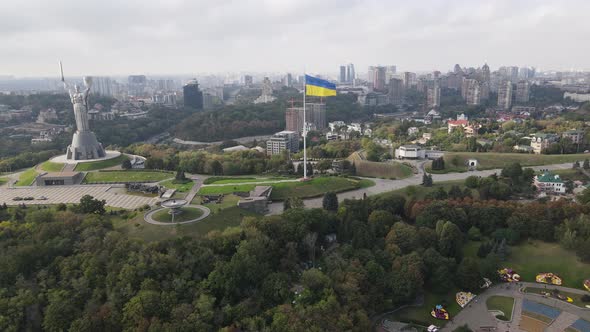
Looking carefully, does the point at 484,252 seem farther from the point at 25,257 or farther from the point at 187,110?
the point at 187,110

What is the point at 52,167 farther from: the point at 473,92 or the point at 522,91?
the point at 522,91

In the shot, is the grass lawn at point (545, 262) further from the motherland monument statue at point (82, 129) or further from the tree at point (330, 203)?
the motherland monument statue at point (82, 129)

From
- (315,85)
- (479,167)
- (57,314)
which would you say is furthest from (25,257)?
(479,167)

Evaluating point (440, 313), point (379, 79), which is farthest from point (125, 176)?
point (379, 79)

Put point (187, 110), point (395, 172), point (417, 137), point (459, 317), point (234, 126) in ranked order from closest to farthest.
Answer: point (459, 317)
point (395, 172)
point (417, 137)
point (234, 126)
point (187, 110)

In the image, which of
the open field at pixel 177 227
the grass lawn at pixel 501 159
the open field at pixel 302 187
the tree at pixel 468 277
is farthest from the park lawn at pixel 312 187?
the tree at pixel 468 277

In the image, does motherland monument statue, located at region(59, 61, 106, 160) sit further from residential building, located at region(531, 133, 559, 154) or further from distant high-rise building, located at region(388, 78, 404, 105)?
distant high-rise building, located at region(388, 78, 404, 105)

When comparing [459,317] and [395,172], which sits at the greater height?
[395,172]
